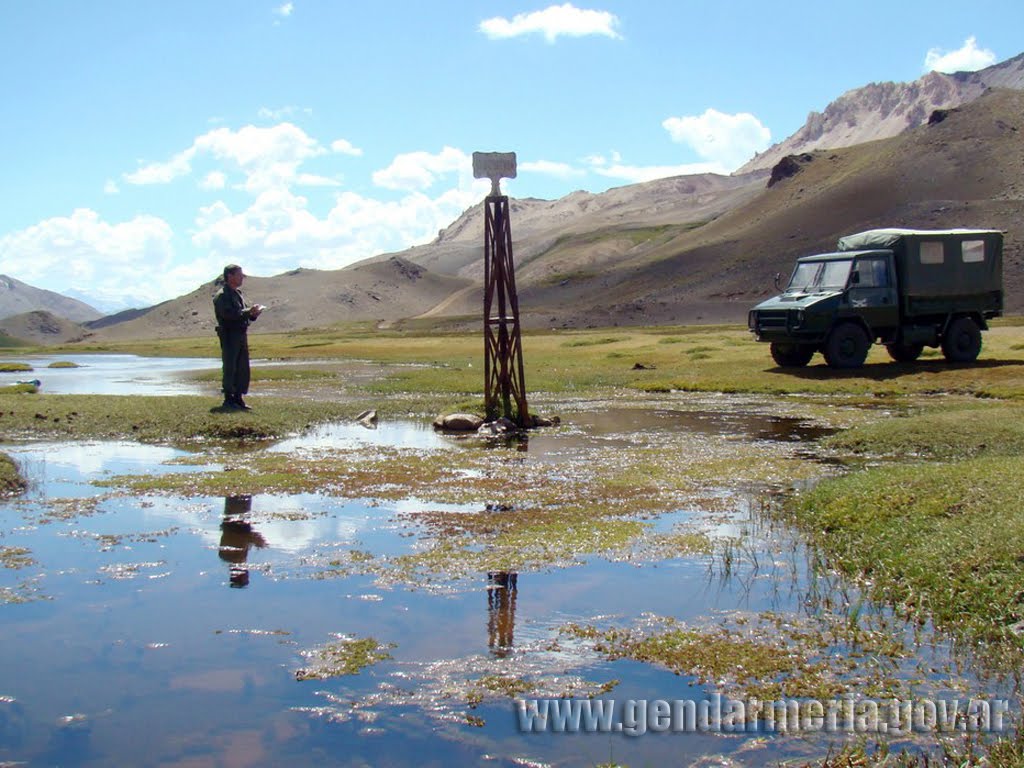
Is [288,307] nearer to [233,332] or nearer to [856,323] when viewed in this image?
[856,323]

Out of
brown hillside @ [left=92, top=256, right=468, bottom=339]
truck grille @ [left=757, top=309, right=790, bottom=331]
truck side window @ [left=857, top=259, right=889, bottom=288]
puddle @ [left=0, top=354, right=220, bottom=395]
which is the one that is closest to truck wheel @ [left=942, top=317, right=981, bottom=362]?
truck side window @ [left=857, top=259, right=889, bottom=288]

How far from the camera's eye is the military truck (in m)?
31.3

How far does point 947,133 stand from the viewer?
134m

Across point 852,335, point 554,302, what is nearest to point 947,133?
point 554,302

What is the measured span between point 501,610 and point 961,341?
91.6ft

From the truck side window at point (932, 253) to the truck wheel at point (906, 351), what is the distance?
283cm

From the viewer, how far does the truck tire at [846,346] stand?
31.2 meters

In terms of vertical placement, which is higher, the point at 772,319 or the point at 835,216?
the point at 835,216

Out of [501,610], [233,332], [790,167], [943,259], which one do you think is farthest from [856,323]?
[790,167]

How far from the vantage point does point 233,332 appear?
22516 mm

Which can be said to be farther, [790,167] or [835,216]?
[790,167]

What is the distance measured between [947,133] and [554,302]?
2234 inches

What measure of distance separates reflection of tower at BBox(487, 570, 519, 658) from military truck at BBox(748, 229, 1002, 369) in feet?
75.5

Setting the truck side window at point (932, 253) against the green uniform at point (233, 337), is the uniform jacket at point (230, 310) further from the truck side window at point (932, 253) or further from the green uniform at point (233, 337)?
the truck side window at point (932, 253)
